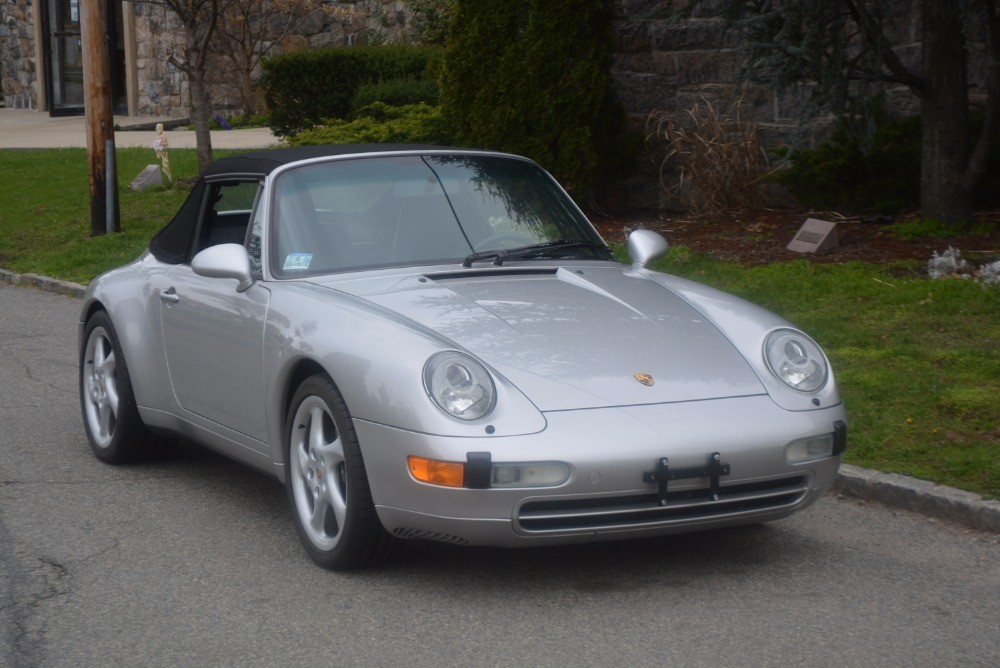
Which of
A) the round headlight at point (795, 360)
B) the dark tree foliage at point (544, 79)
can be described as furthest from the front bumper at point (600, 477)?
the dark tree foliage at point (544, 79)

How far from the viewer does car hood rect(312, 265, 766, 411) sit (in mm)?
4379

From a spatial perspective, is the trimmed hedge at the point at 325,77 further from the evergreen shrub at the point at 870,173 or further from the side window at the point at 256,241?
the side window at the point at 256,241

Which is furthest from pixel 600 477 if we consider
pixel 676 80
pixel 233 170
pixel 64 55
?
pixel 64 55

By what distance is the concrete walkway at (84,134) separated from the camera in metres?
22.8

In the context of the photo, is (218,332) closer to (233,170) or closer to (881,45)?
(233,170)

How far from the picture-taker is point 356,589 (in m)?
4.49

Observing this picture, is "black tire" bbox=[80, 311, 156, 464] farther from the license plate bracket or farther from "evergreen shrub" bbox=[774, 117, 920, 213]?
"evergreen shrub" bbox=[774, 117, 920, 213]

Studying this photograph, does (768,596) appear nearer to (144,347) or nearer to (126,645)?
(126,645)

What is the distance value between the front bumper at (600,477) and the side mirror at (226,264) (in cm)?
114

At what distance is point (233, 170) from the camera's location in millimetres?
5973

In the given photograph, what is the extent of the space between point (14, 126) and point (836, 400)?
2906 cm

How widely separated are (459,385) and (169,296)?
6.93 feet

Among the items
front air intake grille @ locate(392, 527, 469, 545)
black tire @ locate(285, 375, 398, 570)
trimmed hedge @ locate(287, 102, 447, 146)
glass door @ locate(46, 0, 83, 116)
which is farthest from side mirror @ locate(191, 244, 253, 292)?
glass door @ locate(46, 0, 83, 116)

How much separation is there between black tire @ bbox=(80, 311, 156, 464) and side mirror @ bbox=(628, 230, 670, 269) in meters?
2.41
